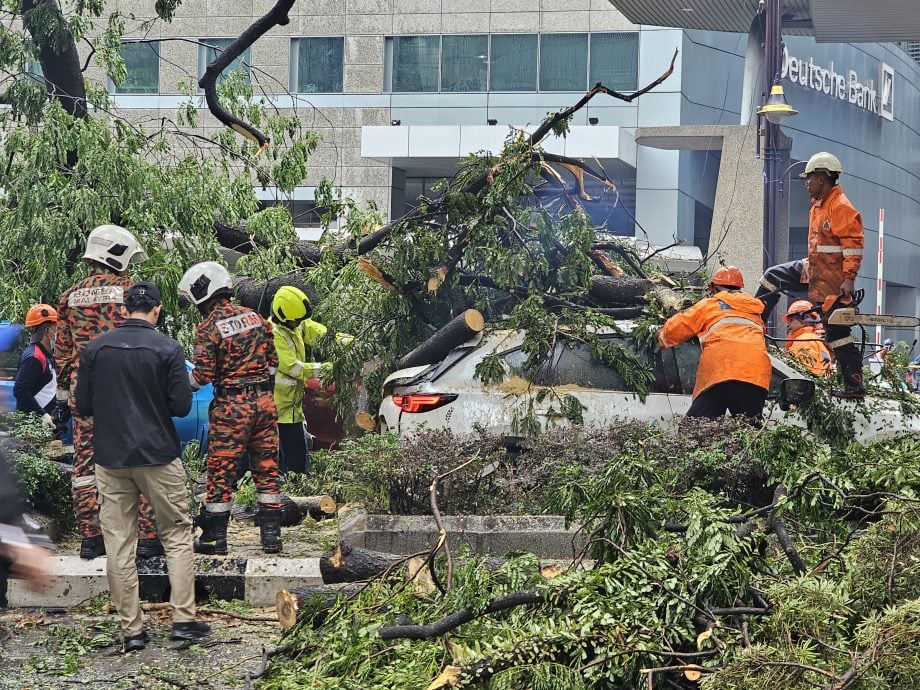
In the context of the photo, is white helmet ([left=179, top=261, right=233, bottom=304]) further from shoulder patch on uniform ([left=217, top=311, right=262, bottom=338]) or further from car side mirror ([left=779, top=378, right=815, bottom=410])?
car side mirror ([left=779, top=378, right=815, bottom=410])

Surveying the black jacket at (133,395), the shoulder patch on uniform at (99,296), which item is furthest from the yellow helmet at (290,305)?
the black jacket at (133,395)

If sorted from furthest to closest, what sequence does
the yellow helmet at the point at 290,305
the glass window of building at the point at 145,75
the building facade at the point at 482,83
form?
the glass window of building at the point at 145,75 < the building facade at the point at 482,83 < the yellow helmet at the point at 290,305

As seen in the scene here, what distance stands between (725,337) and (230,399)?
339 centimetres

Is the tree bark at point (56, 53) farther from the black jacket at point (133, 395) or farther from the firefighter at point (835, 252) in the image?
the firefighter at point (835, 252)

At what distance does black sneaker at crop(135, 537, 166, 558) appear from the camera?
720 cm

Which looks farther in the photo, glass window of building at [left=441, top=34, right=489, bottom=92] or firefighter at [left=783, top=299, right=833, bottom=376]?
glass window of building at [left=441, top=34, right=489, bottom=92]

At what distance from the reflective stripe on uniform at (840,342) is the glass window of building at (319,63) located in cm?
2456

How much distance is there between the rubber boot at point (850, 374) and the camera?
346 inches

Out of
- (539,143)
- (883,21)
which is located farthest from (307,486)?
(883,21)

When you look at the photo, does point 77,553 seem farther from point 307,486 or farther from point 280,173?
point 280,173

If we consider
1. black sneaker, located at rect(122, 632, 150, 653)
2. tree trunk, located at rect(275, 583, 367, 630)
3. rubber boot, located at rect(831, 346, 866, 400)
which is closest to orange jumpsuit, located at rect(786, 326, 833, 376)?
rubber boot, located at rect(831, 346, 866, 400)

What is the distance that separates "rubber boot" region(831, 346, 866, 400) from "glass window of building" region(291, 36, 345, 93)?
80.7ft

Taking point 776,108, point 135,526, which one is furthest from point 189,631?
point 776,108

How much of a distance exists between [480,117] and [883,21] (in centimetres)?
1262
